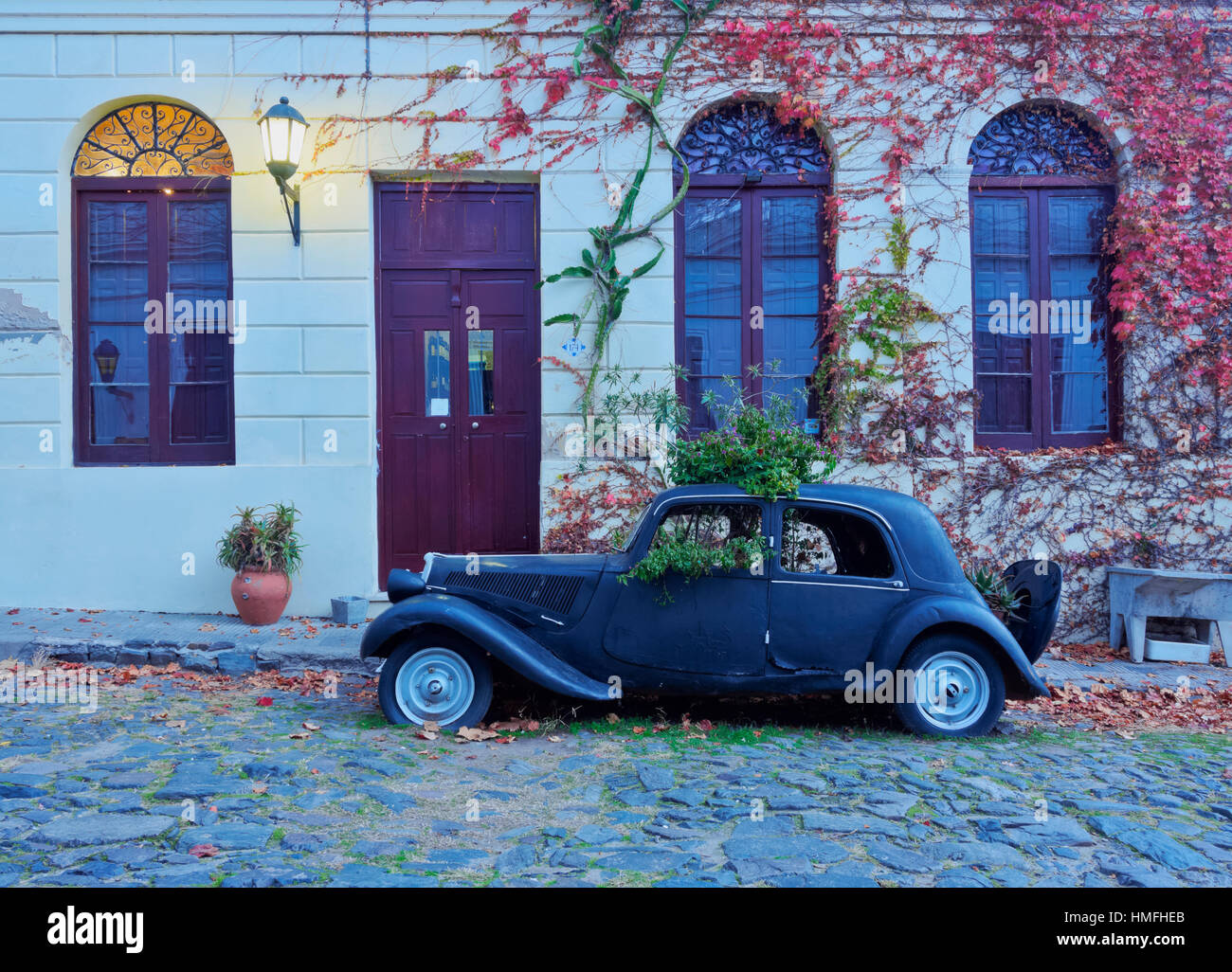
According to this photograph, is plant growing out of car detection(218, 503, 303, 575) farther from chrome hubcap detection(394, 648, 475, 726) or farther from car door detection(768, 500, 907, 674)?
car door detection(768, 500, 907, 674)

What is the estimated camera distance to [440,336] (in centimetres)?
816

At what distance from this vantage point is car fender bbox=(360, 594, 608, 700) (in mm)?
4758

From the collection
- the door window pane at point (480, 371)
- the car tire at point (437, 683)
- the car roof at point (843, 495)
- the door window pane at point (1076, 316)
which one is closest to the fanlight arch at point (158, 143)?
the door window pane at point (480, 371)

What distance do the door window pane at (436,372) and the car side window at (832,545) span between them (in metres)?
4.12

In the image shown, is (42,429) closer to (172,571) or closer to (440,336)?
(172,571)

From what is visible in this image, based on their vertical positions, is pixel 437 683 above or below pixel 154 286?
below

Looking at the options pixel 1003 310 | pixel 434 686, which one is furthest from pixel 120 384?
pixel 1003 310

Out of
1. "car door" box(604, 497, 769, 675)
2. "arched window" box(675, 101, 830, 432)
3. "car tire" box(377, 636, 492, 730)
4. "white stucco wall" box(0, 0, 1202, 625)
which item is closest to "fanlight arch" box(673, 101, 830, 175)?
"arched window" box(675, 101, 830, 432)

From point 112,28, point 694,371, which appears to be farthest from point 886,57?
point 112,28

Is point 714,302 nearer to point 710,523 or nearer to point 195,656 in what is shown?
point 710,523

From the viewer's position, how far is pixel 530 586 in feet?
16.8

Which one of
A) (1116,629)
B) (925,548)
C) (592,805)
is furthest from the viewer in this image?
(1116,629)

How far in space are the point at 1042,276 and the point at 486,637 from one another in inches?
253

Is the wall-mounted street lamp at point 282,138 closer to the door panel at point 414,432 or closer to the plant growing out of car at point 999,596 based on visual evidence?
the door panel at point 414,432
